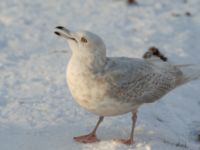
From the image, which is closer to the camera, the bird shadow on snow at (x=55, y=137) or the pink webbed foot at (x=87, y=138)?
the bird shadow on snow at (x=55, y=137)

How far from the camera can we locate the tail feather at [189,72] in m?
6.55

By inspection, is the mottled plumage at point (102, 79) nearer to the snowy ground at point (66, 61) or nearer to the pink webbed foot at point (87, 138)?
the pink webbed foot at point (87, 138)

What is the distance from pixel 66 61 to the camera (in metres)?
8.00

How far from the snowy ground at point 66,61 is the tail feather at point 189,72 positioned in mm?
588

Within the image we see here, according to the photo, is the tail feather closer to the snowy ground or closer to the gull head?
the snowy ground

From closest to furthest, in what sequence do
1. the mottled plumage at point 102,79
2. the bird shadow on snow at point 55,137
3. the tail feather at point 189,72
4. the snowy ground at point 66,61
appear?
the mottled plumage at point 102,79, the bird shadow on snow at point 55,137, the snowy ground at point 66,61, the tail feather at point 189,72

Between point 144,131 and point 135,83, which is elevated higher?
point 135,83

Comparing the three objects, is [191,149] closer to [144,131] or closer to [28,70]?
[144,131]

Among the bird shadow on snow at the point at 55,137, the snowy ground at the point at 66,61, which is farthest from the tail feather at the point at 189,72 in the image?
the bird shadow on snow at the point at 55,137

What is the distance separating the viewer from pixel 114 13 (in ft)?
31.2

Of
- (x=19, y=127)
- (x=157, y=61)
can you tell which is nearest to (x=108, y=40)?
(x=157, y=61)

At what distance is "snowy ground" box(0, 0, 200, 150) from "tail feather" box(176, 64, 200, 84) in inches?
23.2

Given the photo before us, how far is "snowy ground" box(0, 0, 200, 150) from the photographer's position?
605cm

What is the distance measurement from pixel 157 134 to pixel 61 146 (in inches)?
43.0
